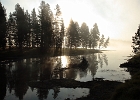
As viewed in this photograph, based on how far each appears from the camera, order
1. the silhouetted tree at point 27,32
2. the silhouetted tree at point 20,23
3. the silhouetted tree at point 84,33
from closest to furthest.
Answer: the silhouetted tree at point 20,23, the silhouetted tree at point 27,32, the silhouetted tree at point 84,33

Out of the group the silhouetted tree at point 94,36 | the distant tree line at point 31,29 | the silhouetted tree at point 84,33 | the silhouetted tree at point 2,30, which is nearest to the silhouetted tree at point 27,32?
the distant tree line at point 31,29

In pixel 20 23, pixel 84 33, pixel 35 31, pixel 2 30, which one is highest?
pixel 84 33

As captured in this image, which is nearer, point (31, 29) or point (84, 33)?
point (31, 29)

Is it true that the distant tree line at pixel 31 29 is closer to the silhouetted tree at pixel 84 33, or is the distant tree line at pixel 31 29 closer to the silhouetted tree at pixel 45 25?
the silhouetted tree at pixel 45 25

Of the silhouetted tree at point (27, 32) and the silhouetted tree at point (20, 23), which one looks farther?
the silhouetted tree at point (27, 32)

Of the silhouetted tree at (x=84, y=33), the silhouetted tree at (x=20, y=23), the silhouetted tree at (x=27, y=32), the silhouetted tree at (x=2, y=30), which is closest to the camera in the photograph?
the silhouetted tree at (x=2, y=30)

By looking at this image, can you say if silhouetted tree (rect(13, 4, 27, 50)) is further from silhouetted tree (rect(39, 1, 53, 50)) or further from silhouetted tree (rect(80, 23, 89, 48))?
silhouetted tree (rect(80, 23, 89, 48))

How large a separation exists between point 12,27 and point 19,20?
5.03 m

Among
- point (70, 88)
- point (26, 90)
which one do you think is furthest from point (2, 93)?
point (70, 88)

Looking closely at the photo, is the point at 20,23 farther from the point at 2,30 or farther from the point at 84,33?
the point at 84,33

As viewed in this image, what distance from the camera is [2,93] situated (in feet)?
74.8

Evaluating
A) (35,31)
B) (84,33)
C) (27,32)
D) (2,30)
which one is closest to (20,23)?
(27,32)

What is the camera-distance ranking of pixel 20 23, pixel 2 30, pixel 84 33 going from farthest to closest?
pixel 84 33
pixel 20 23
pixel 2 30

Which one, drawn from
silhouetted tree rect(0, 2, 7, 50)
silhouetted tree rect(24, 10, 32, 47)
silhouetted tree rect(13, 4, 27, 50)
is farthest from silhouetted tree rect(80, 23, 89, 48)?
silhouetted tree rect(0, 2, 7, 50)
